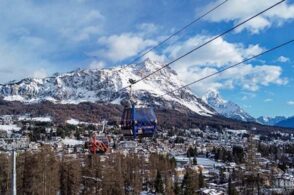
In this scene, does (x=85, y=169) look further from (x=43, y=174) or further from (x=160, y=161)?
(x=160, y=161)

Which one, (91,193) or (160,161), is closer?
(91,193)

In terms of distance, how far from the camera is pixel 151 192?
105 metres

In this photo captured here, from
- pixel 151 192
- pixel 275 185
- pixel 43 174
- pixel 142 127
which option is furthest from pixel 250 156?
pixel 142 127

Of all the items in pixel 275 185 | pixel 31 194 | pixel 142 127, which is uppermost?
pixel 142 127

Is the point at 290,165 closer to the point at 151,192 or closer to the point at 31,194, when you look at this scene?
the point at 151,192

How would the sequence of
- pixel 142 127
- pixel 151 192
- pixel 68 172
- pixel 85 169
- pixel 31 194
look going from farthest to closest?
pixel 151 192 → pixel 85 169 → pixel 68 172 → pixel 31 194 → pixel 142 127

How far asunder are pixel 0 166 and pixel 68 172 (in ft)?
40.7


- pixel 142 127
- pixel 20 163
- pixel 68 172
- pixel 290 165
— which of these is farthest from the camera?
pixel 290 165

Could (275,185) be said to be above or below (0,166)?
below

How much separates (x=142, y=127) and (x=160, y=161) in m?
103

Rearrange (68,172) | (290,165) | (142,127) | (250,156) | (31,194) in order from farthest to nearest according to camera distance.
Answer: (290,165) < (250,156) < (68,172) < (31,194) < (142,127)

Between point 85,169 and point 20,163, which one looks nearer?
point 20,163

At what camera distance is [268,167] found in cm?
17488

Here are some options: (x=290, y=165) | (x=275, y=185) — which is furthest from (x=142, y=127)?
(x=290, y=165)
